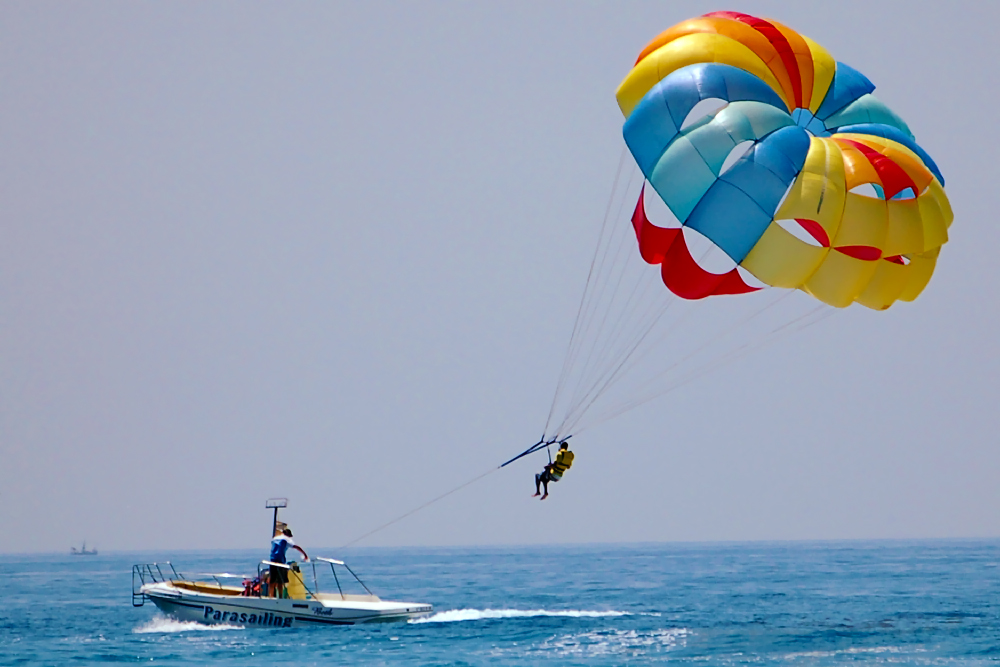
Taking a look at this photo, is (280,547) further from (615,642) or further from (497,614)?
(615,642)

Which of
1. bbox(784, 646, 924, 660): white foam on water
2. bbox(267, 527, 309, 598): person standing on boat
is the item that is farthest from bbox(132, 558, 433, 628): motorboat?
bbox(784, 646, 924, 660): white foam on water

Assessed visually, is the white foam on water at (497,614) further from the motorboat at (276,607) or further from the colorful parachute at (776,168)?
the colorful parachute at (776,168)

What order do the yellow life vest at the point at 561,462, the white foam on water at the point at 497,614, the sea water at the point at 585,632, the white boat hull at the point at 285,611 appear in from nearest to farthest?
the yellow life vest at the point at 561,462 < the sea water at the point at 585,632 < the white boat hull at the point at 285,611 < the white foam on water at the point at 497,614

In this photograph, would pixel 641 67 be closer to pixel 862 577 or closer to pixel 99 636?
pixel 99 636

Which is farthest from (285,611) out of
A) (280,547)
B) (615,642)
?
(615,642)

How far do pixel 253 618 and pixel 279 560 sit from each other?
3.96ft

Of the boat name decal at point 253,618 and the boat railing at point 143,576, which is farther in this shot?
the boat railing at point 143,576

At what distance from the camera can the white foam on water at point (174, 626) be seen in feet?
74.3

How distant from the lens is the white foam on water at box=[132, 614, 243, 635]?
2266cm

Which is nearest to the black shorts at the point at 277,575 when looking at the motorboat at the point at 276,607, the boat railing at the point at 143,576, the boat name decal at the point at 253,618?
the motorboat at the point at 276,607

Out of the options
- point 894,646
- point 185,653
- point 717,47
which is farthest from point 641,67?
point 185,653

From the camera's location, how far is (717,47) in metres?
17.2

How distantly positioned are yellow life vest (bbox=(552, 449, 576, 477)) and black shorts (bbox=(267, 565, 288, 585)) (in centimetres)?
708

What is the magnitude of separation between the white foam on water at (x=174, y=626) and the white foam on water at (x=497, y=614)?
3.99m
